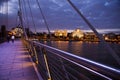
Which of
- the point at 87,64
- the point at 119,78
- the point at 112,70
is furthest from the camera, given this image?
the point at 87,64

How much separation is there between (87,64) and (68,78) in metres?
0.83

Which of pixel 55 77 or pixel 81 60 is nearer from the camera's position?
pixel 81 60

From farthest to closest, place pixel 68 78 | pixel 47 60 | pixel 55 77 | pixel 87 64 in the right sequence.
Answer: pixel 47 60 → pixel 55 77 → pixel 68 78 → pixel 87 64

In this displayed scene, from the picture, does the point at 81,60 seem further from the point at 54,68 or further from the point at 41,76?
the point at 41,76

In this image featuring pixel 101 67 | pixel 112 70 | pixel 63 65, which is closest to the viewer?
pixel 112 70

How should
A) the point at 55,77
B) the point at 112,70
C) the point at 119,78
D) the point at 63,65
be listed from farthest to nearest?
the point at 55,77
the point at 63,65
the point at 112,70
the point at 119,78

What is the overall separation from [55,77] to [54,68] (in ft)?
0.43

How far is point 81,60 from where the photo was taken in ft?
4.86

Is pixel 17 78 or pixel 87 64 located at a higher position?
pixel 87 64

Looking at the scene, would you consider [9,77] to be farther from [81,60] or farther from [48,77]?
[81,60]

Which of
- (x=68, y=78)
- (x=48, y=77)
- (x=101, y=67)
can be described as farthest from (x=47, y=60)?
(x=101, y=67)

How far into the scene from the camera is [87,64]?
1.37m

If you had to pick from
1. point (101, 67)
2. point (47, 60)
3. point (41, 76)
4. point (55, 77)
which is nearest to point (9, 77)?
point (41, 76)

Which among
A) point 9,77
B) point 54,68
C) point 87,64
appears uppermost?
point 87,64
